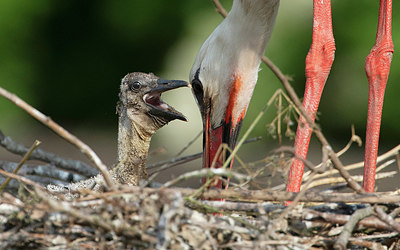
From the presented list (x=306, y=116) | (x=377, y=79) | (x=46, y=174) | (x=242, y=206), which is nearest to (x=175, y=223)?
(x=242, y=206)

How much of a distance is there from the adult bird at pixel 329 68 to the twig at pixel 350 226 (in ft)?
2.00

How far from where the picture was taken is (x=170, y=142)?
5250mm

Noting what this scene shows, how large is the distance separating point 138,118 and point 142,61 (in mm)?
2752

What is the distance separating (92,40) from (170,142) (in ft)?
3.99

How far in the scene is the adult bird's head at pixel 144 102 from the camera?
283 cm

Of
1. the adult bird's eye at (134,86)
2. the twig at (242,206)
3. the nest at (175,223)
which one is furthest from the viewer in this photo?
the adult bird's eye at (134,86)

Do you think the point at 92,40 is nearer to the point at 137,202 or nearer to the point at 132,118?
the point at 132,118

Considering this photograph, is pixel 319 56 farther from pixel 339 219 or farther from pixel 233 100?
pixel 339 219

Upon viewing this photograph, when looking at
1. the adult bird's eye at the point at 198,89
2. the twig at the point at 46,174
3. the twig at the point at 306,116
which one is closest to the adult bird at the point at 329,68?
the adult bird's eye at the point at 198,89

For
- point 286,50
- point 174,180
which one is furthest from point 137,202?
point 286,50

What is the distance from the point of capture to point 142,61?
5.55 m

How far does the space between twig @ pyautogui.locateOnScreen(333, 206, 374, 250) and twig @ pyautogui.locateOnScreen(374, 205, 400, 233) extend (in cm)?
3

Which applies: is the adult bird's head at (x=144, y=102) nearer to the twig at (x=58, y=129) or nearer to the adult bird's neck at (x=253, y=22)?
the adult bird's neck at (x=253, y=22)

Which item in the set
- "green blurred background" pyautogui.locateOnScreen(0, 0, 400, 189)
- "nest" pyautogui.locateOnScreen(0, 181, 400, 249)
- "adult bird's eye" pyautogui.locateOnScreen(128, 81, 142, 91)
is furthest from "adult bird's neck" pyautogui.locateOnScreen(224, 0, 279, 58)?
"green blurred background" pyautogui.locateOnScreen(0, 0, 400, 189)
